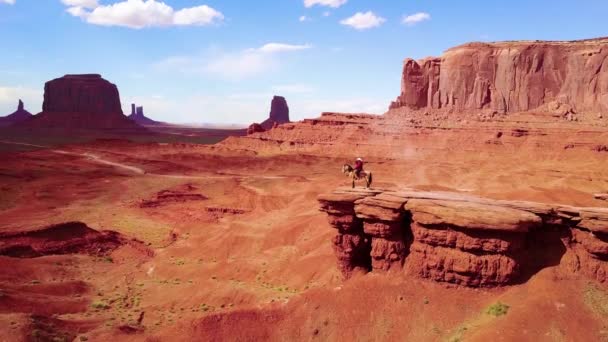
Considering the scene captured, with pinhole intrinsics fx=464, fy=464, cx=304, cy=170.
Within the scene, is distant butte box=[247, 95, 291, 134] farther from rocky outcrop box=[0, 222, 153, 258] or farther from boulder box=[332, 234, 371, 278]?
boulder box=[332, 234, 371, 278]

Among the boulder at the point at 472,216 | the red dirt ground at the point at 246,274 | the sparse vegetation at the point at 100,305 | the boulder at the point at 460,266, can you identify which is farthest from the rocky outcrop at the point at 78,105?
the boulder at the point at 472,216

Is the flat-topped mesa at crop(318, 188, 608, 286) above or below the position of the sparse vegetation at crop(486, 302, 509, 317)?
above

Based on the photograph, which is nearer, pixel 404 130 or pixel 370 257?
pixel 370 257

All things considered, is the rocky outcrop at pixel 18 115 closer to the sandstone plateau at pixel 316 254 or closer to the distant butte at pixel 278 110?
the distant butte at pixel 278 110

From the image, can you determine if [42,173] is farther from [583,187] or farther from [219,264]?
[583,187]

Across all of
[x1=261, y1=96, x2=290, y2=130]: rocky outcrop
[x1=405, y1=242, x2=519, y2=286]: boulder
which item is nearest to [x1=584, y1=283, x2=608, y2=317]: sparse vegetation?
[x1=405, y1=242, x2=519, y2=286]: boulder

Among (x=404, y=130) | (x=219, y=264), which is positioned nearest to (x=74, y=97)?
(x=404, y=130)
